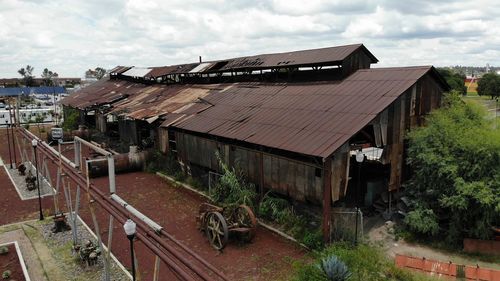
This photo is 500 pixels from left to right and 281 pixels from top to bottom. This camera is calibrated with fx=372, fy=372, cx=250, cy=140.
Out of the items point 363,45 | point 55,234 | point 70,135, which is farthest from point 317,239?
point 70,135

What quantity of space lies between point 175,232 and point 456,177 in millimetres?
10273

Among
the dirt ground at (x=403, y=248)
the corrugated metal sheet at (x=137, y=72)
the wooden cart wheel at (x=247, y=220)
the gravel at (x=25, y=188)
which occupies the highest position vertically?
the corrugated metal sheet at (x=137, y=72)

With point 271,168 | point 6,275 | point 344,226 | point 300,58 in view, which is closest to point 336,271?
point 344,226

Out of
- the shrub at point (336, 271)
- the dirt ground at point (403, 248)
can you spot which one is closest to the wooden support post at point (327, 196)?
the dirt ground at point (403, 248)

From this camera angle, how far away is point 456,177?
12.6m

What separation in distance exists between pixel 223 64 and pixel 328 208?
18739mm

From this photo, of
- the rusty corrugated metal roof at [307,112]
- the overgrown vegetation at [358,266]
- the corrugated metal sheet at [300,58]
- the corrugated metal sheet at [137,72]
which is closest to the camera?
the overgrown vegetation at [358,266]

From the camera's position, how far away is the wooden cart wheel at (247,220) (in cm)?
1290

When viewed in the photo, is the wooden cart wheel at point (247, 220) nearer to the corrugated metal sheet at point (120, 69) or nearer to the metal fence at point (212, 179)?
the metal fence at point (212, 179)

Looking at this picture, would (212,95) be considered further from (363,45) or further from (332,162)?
(332,162)

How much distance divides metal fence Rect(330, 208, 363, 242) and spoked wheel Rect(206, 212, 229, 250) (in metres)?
3.68

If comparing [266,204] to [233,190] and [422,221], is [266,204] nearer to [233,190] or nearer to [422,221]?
[233,190]

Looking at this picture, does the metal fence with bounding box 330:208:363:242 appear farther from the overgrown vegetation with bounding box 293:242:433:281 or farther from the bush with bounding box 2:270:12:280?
the bush with bounding box 2:270:12:280

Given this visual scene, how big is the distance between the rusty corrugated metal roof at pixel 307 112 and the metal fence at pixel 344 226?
268cm
